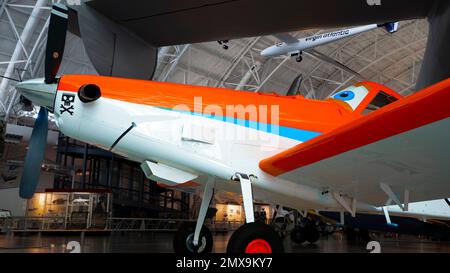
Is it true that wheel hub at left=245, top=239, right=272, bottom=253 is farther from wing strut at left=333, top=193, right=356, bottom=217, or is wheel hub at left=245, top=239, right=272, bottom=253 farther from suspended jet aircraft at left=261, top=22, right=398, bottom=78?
suspended jet aircraft at left=261, top=22, right=398, bottom=78

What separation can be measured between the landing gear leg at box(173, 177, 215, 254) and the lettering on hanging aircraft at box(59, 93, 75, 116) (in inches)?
76.5

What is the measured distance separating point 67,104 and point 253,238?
2.16 m

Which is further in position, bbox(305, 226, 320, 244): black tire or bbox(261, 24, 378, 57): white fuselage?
bbox(261, 24, 378, 57): white fuselage

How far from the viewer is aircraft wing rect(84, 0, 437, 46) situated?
4023mm

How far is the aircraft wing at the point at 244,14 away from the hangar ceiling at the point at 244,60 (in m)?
15.3

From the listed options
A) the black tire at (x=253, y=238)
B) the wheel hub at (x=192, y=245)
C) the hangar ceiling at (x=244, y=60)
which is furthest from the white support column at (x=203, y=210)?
the hangar ceiling at (x=244, y=60)

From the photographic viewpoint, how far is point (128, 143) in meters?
3.55

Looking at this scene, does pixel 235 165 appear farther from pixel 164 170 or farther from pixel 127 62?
pixel 127 62

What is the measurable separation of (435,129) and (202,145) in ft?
6.66

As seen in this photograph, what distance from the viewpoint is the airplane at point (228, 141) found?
10.7ft

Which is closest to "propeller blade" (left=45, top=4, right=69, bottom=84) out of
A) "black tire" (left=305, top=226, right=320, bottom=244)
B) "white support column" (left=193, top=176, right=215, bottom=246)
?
"white support column" (left=193, top=176, right=215, bottom=246)

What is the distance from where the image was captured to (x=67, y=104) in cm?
350
